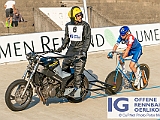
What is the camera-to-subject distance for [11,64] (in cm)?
1212

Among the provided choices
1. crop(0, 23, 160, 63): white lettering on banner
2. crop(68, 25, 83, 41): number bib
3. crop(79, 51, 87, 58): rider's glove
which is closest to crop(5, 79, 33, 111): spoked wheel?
crop(79, 51, 87, 58): rider's glove

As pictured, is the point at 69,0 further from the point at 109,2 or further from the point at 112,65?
the point at 112,65

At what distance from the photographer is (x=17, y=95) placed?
6.73 meters

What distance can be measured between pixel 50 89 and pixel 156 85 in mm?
3502

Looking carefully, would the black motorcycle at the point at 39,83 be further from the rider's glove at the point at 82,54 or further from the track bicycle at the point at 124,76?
the track bicycle at the point at 124,76

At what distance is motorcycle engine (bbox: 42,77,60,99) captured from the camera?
6928mm

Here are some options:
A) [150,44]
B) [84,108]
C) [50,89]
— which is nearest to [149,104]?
[84,108]

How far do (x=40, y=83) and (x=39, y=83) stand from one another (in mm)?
26

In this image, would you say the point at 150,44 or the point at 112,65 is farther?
the point at 150,44

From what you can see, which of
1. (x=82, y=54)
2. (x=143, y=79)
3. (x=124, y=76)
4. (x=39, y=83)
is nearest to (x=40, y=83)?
Result: (x=39, y=83)

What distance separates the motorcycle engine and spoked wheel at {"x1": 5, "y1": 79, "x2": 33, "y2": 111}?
0.30 metres

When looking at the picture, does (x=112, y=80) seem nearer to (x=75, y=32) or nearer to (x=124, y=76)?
(x=124, y=76)
